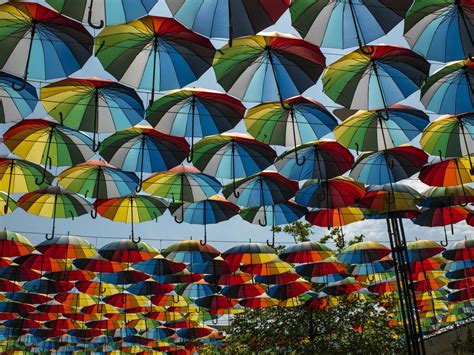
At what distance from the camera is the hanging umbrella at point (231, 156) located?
9.05 m

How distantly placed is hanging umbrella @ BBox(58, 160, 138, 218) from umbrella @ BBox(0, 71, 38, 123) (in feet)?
6.04

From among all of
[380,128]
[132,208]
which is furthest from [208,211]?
[380,128]

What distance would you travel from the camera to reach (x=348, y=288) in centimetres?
1633

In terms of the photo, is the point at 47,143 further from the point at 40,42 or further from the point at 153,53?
the point at 153,53

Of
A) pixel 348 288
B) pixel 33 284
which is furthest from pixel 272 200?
pixel 33 284

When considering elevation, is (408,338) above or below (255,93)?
below

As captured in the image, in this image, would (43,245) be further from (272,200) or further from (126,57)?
(126,57)

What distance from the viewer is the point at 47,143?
8602 millimetres

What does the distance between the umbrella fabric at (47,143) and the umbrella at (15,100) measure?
1.05ft

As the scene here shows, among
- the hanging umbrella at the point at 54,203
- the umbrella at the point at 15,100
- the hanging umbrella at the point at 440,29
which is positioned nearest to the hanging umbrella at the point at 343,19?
the hanging umbrella at the point at 440,29

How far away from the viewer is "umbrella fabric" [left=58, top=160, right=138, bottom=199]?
9617 millimetres

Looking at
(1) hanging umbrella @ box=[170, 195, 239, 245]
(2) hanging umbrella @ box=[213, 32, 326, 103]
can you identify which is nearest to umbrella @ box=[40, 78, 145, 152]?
(2) hanging umbrella @ box=[213, 32, 326, 103]

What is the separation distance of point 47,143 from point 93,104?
1.42 metres

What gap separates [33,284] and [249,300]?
22.2ft
